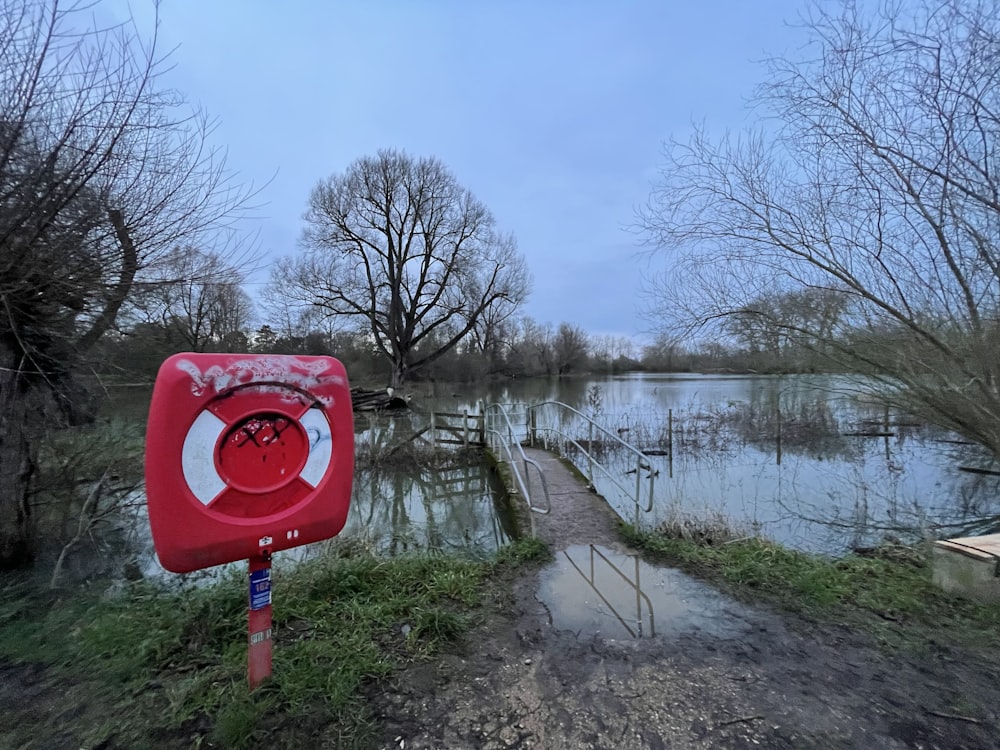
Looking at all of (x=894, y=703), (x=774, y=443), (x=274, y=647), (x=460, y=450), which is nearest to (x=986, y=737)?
(x=894, y=703)

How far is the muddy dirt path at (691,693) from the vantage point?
1.96 metres

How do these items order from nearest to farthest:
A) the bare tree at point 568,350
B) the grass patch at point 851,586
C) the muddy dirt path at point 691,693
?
the muddy dirt path at point 691,693, the grass patch at point 851,586, the bare tree at point 568,350

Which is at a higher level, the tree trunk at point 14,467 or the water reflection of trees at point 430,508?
the tree trunk at point 14,467

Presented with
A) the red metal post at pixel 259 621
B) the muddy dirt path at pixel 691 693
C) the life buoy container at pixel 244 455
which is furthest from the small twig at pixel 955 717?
the red metal post at pixel 259 621

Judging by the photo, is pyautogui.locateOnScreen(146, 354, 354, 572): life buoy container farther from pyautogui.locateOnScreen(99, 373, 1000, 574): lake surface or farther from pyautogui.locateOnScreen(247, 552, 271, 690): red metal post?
pyautogui.locateOnScreen(99, 373, 1000, 574): lake surface

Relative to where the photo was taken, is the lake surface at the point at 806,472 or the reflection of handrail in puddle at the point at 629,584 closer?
the reflection of handrail in puddle at the point at 629,584

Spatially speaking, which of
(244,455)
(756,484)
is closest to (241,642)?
(244,455)

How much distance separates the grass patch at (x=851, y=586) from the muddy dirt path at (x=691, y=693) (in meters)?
0.23

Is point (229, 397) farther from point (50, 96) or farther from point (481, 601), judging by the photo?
point (50, 96)

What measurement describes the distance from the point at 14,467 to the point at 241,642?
2893 mm

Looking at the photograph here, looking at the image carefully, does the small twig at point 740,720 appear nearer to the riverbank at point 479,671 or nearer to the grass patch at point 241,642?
the riverbank at point 479,671

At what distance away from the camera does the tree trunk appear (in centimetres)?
356

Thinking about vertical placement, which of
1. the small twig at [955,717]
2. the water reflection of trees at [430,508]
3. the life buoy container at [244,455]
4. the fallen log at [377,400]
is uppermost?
Result: the life buoy container at [244,455]

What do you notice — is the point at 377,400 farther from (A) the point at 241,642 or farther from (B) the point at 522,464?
(A) the point at 241,642
